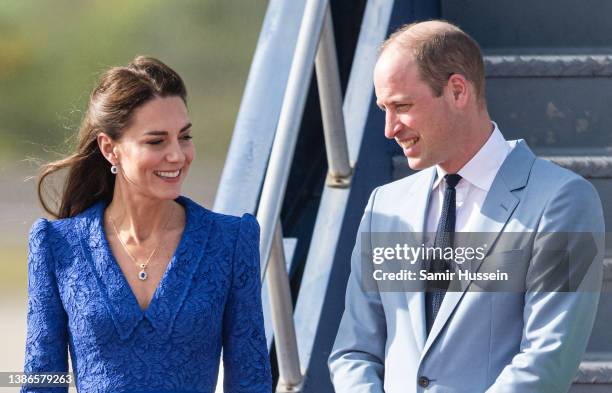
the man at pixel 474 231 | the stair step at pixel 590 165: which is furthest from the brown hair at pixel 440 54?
the stair step at pixel 590 165

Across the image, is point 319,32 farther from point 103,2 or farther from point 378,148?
point 103,2

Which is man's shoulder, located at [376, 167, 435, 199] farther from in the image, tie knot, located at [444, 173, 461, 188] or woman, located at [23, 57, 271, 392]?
woman, located at [23, 57, 271, 392]

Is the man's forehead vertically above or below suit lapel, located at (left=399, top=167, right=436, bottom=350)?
above

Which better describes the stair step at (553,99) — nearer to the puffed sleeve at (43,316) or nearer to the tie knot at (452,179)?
the tie knot at (452,179)

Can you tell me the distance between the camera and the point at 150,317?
6.91ft

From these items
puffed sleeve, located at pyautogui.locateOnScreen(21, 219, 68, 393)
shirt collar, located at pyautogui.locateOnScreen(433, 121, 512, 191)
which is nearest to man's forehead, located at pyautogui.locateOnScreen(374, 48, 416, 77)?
shirt collar, located at pyautogui.locateOnScreen(433, 121, 512, 191)

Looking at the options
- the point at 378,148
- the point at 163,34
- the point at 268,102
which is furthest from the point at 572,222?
the point at 163,34

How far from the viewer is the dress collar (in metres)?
2.10

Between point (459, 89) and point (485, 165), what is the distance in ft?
0.40

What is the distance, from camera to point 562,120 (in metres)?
3.17

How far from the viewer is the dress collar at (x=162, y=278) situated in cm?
210

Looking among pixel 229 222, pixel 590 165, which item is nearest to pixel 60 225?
pixel 229 222

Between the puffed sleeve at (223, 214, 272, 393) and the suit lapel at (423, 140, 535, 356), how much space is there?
264mm

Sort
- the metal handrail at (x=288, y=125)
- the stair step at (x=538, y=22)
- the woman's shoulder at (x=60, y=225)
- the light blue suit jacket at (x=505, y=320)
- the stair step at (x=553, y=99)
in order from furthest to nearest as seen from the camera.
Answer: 1. the stair step at (x=538, y=22)
2. the stair step at (x=553, y=99)
3. the metal handrail at (x=288, y=125)
4. the woman's shoulder at (x=60, y=225)
5. the light blue suit jacket at (x=505, y=320)
